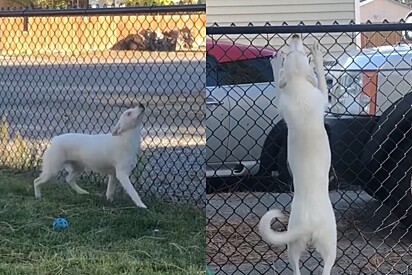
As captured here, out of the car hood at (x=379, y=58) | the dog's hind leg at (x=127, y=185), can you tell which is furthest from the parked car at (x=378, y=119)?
the dog's hind leg at (x=127, y=185)

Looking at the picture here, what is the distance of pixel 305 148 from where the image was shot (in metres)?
1.85

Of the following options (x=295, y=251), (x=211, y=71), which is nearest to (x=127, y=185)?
(x=211, y=71)

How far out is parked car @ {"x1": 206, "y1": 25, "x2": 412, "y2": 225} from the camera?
104 inches

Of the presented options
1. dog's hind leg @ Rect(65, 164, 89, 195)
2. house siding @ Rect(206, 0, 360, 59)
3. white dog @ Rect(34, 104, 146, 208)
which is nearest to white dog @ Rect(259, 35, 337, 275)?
house siding @ Rect(206, 0, 360, 59)

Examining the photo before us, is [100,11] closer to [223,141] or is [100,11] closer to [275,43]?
[223,141]

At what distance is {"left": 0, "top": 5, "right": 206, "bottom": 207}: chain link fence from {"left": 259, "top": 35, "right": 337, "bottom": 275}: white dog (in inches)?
55.6

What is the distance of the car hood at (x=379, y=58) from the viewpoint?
2.84 m

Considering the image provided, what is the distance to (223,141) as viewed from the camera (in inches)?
117

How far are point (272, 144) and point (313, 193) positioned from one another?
0.54 meters

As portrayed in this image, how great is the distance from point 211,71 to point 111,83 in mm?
1806

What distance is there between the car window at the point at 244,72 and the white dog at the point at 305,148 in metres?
0.70

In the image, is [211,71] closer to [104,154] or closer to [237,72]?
[237,72]

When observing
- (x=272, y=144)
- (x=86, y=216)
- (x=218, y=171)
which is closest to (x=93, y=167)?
(x=86, y=216)

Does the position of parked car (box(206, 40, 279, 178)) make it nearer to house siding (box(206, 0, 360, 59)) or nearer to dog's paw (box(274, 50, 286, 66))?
house siding (box(206, 0, 360, 59))
